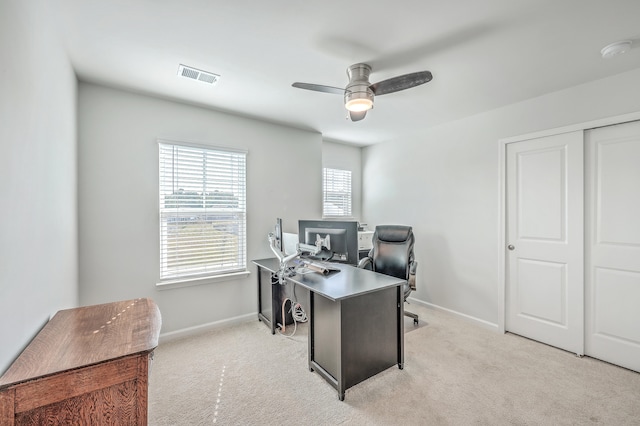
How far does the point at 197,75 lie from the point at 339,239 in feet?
6.42

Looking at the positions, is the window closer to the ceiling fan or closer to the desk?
the desk

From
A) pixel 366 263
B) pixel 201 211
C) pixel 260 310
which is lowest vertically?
pixel 260 310

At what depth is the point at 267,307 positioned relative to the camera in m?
3.15

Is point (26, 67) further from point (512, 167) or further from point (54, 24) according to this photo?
point (512, 167)

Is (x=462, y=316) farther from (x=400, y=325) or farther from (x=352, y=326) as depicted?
(x=352, y=326)

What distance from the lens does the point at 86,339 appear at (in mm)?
1247

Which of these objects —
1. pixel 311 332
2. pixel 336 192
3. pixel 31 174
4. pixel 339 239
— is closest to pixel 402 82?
pixel 339 239

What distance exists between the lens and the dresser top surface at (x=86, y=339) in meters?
1.02

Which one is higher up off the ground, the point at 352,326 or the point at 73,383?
the point at 73,383

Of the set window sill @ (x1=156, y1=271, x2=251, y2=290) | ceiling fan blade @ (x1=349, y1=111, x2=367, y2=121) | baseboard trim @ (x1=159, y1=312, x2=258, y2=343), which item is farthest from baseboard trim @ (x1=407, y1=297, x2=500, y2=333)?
ceiling fan blade @ (x1=349, y1=111, x2=367, y2=121)

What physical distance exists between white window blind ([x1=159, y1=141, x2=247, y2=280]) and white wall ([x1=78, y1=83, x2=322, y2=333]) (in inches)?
3.8

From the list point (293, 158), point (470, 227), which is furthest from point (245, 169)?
point (470, 227)

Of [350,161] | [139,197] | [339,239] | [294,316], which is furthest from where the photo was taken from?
[350,161]

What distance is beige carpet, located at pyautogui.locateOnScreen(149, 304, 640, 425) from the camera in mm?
1779
